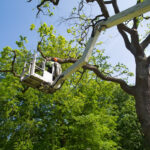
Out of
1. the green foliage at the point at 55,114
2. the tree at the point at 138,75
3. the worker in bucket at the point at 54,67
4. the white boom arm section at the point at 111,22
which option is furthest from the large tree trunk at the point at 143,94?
the green foliage at the point at 55,114

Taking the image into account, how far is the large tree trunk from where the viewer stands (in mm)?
5465

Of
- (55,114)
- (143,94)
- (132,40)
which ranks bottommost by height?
(55,114)

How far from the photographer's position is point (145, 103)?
18.9ft

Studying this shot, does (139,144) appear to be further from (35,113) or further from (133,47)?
(133,47)

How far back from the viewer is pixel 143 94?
600cm

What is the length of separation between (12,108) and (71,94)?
4477 millimetres

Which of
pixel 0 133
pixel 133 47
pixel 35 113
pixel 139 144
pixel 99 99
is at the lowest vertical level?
pixel 139 144

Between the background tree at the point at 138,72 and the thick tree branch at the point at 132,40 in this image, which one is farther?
the thick tree branch at the point at 132,40

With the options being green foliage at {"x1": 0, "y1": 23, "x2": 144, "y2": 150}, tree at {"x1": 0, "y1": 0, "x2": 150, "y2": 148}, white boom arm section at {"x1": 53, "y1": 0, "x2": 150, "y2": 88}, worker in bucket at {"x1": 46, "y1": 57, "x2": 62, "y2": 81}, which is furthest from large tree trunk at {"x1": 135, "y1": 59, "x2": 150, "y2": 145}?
green foliage at {"x1": 0, "y1": 23, "x2": 144, "y2": 150}

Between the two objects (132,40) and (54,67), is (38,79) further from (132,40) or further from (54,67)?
(132,40)

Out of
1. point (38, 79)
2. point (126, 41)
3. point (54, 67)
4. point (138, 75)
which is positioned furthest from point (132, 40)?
point (38, 79)

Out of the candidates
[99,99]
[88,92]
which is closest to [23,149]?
[88,92]

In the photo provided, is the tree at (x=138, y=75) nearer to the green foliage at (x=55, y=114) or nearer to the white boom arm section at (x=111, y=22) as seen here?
the white boom arm section at (x=111, y=22)

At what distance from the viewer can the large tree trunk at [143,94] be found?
546 centimetres
